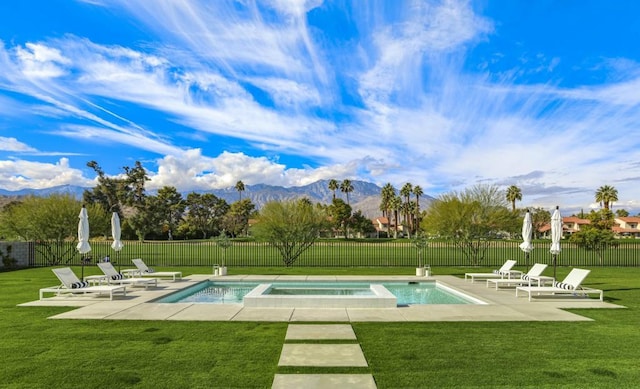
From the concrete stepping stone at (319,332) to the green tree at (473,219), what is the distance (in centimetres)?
1692

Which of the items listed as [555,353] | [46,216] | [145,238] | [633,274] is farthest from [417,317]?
[145,238]

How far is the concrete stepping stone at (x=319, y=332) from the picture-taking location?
7.66m

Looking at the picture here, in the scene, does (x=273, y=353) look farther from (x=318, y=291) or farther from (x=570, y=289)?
(x=570, y=289)

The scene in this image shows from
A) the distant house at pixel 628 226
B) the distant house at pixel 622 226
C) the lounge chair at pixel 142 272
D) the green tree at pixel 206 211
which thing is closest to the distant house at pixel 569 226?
the distant house at pixel 622 226

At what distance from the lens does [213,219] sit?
88625mm

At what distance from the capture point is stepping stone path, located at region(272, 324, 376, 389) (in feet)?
17.6

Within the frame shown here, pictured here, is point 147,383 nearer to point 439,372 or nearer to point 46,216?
point 439,372

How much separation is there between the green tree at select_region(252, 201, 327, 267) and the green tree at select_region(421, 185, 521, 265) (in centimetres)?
716

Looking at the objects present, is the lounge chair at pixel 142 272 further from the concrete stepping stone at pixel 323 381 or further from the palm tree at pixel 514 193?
the palm tree at pixel 514 193

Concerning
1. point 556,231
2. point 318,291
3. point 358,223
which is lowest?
point 318,291

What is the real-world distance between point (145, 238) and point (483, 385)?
68298 millimetres

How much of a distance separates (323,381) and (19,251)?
896 inches

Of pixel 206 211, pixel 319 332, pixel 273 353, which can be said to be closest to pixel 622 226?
pixel 206 211

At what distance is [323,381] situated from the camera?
17.8ft
